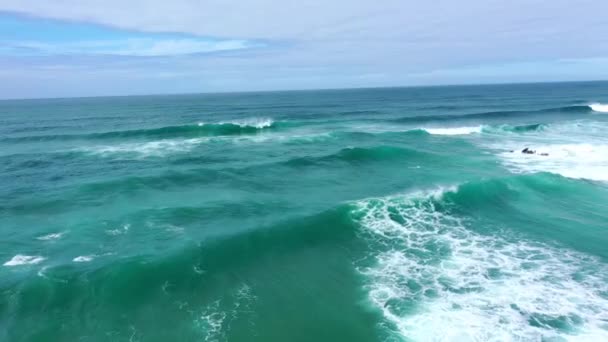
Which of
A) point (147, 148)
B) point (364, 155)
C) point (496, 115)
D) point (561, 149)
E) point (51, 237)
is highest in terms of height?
Result: point (496, 115)

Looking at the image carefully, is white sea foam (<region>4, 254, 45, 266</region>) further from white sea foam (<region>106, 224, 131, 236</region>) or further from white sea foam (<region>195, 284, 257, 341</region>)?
white sea foam (<region>195, 284, 257, 341</region>)

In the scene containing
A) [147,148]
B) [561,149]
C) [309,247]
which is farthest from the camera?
[147,148]

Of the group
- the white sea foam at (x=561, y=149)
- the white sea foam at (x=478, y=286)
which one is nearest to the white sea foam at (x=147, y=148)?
the white sea foam at (x=478, y=286)

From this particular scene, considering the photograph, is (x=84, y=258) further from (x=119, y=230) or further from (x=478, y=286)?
(x=478, y=286)

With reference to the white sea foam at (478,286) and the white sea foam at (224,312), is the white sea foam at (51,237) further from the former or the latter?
the white sea foam at (478,286)

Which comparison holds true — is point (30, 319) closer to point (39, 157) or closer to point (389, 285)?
point (389, 285)

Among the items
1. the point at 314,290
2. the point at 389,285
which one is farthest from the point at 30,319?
the point at 389,285

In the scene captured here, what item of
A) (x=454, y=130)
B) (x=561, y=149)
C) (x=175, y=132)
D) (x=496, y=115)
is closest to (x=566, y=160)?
(x=561, y=149)
